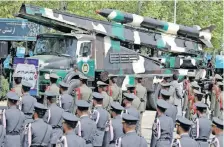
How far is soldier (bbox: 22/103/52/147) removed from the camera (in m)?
7.91

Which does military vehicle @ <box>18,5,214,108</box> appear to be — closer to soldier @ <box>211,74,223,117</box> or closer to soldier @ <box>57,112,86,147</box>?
soldier @ <box>211,74,223,117</box>

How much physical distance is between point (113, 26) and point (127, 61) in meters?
1.22

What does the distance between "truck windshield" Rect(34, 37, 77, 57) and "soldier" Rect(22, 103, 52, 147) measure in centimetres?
805

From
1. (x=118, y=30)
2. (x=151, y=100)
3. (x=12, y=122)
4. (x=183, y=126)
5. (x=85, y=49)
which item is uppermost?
(x=118, y=30)

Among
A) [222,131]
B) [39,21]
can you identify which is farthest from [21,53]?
[222,131]

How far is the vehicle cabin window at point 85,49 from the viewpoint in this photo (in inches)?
637

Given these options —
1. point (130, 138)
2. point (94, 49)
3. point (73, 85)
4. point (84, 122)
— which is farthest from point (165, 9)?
point (130, 138)

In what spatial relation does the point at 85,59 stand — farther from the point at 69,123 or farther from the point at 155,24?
the point at 69,123

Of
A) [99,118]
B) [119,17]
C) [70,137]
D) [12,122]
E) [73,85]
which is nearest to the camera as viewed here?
[70,137]

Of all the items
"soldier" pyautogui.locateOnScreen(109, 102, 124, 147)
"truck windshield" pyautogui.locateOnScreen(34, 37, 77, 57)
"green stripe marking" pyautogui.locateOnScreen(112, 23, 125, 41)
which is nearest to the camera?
"soldier" pyautogui.locateOnScreen(109, 102, 124, 147)

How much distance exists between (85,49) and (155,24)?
453 centimetres

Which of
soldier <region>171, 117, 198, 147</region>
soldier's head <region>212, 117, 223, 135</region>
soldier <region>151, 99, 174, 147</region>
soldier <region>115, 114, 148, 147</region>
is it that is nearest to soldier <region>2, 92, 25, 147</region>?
soldier <region>151, 99, 174, 147</region>

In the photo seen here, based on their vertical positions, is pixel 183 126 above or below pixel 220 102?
above

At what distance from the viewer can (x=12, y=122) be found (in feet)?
28.9
